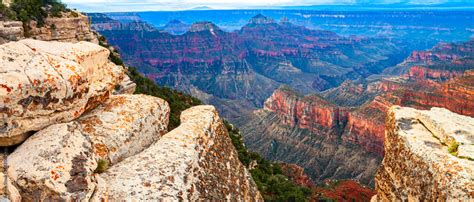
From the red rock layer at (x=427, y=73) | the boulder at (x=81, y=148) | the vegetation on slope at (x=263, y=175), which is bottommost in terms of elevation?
the red rock layer at (x=427, y=73)

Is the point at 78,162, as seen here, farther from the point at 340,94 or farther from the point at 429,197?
the point at 340,94

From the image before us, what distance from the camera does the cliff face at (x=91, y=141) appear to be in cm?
702

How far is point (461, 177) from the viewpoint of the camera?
28.0 ft

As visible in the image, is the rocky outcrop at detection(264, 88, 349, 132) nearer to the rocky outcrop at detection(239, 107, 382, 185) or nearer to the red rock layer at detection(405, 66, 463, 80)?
the rocky outcrop at detection(239, 107, 382, 185)

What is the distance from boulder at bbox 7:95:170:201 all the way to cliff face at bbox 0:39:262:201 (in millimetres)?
18

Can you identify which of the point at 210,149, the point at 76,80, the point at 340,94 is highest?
the point at 76,80

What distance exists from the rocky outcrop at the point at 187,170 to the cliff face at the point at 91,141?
21mm

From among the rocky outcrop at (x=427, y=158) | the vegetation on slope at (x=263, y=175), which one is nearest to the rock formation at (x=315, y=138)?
the vegetation on slope at (x=263, y=175)

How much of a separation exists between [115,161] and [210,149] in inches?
92.5

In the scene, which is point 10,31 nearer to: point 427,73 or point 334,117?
point 334,117

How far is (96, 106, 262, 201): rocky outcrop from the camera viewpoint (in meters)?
7.84

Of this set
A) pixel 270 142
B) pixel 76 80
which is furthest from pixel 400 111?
pixel 270 142

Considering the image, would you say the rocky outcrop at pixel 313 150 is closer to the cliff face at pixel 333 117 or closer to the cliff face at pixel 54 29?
the cliff face at pixel 333 117

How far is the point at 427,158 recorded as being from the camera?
9.78 metres
